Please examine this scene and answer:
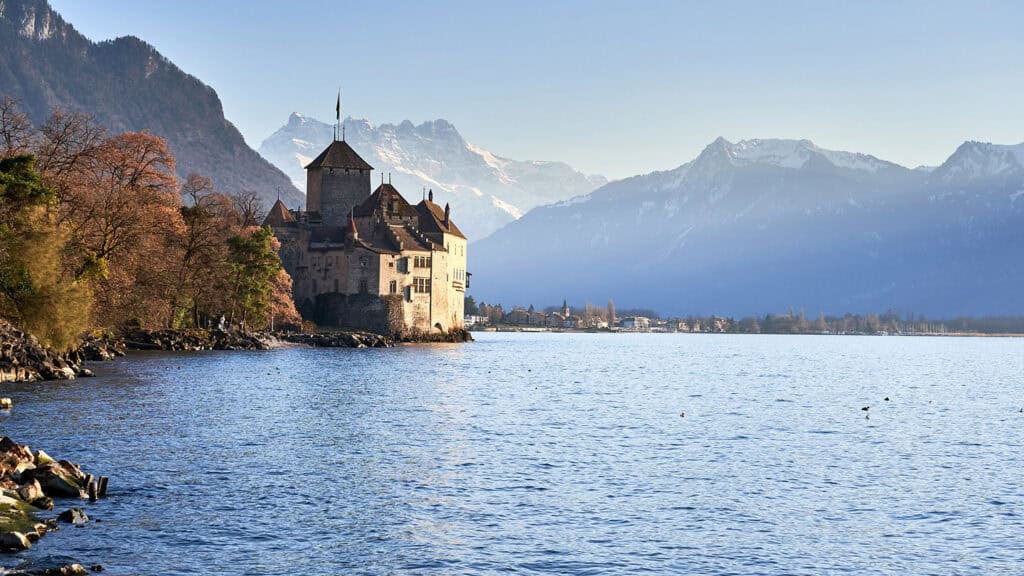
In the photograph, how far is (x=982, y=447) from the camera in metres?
43.8

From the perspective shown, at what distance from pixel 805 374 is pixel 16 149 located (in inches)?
2634

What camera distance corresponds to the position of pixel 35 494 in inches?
1013

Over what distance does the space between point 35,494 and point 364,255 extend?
349 ft

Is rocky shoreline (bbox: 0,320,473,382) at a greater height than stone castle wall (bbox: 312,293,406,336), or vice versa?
stone castle wall (bbox: 312,293,406,336)

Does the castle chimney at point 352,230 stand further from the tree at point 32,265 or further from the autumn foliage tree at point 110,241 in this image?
the tree at point 32,265

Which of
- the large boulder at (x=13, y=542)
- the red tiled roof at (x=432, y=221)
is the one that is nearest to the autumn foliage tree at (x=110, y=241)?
the red tiled roof at (x=432, y=221)

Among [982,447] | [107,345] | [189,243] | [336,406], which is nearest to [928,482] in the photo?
[982,447]

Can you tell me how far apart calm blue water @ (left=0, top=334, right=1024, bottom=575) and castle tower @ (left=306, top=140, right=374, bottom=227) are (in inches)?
3165

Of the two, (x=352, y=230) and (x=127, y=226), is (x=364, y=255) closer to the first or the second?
(x=352, y=230)

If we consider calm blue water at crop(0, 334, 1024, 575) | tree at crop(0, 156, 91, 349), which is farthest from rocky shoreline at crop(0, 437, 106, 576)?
tree at crop(0, 156, 91, 349)

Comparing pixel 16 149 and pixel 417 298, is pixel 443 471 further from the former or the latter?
pixel 417 298

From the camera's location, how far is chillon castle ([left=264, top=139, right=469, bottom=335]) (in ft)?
432

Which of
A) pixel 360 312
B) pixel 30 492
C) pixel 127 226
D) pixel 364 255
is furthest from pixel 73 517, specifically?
pixel 364 255

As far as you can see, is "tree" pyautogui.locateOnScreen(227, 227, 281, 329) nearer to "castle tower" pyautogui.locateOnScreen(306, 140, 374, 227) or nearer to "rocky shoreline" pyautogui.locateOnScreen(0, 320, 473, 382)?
"rocky shoreline" pyautogui.locateOnScreen(0, 320, 473, 382)
